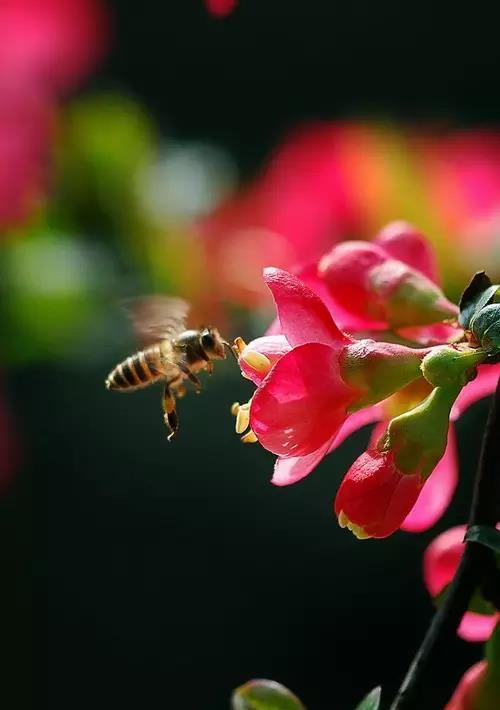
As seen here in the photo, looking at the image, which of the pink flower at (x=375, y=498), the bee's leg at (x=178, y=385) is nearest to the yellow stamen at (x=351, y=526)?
the pink flower at (x=375, y=498)

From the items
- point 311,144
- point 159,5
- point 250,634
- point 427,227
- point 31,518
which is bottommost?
point 250,634

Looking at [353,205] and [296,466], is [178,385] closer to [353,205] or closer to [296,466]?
[296,466]

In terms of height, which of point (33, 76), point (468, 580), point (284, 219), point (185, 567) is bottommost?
point (185, 567)

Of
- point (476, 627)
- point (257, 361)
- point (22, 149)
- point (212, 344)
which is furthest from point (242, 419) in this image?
point (22, 149)

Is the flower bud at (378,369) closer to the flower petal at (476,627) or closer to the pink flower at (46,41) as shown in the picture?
the flower petal at (476,627)

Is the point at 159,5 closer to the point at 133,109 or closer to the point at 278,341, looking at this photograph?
the point at 133,109

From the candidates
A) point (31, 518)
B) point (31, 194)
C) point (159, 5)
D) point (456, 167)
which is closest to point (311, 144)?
point (456, 167)

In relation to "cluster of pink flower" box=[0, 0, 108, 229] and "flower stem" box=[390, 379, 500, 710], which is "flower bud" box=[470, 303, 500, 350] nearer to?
"flower stem" box=[390, 379, 500, 710]
